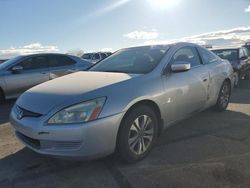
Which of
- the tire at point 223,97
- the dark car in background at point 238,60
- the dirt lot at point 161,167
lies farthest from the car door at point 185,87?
the dark car in background at point 238,60

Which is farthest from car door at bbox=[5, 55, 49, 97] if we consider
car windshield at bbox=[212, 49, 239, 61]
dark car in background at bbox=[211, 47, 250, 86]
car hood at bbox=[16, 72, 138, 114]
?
car windshield at bbox=[212, 49, 239, 61]

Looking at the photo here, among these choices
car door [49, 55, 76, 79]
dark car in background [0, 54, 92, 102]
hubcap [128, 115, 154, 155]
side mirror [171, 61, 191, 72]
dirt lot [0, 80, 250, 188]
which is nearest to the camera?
dirt lot [0, 80, 250, 188]

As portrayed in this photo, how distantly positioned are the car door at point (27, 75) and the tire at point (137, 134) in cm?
509

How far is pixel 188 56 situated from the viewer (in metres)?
4.57

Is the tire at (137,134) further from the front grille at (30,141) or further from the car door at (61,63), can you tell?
the car door at (61,63)

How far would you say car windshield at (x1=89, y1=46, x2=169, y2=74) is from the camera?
3843 millimetres

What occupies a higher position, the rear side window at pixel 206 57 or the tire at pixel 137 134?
the rear side window at pixel 206 57

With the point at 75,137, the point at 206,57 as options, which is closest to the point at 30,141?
the point at 75,137

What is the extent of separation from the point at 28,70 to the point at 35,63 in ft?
1.10

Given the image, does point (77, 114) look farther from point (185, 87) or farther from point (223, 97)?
point (223, 97)

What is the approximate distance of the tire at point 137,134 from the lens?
312cm

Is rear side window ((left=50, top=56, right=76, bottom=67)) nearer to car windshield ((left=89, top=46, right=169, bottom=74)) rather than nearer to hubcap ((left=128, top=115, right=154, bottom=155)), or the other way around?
car windshield ((left=89, top=46, right=169, bottom=74))

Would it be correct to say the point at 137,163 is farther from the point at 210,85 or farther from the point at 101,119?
the point at 210,85

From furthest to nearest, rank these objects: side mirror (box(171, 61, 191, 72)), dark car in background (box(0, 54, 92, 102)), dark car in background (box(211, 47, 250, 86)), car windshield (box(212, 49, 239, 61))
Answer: car windshield (box(212, 49, 239, 61))
dark car in background (box(211, 47, 250, 86))
dark car in background (box(0, 54, 92, 102))
side mirror (box(171, 61, 191, 72))
